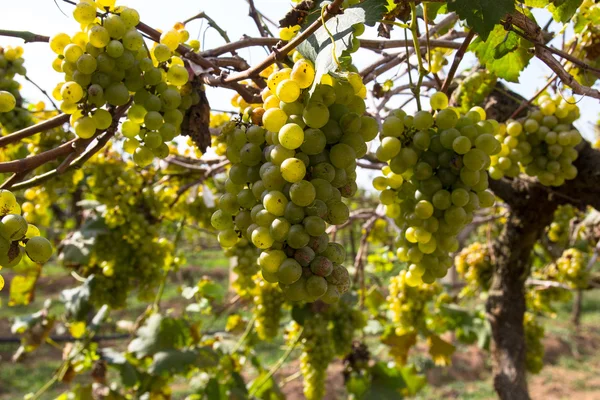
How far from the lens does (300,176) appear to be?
0.64 meters

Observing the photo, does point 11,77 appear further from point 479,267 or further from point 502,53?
point 479,267

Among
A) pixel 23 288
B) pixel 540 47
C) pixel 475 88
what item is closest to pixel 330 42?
pixel 540 47

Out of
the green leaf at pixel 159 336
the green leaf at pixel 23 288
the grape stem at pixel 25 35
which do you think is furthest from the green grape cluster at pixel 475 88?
the green leaf at pixel 23 288

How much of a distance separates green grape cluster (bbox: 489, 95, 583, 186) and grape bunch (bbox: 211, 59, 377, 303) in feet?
2.70

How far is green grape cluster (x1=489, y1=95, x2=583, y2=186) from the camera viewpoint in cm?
138

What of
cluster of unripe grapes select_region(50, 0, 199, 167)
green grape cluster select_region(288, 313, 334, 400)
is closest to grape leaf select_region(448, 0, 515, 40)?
cluster of unripe grapes select_region(50, 0, 199, 167)

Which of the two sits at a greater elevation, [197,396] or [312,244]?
[312,244]

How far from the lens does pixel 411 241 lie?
959 mm

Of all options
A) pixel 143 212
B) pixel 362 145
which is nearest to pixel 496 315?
pixel 143 212

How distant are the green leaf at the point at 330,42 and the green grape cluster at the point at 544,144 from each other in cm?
84

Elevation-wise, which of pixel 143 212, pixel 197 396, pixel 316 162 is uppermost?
pixel 143 212

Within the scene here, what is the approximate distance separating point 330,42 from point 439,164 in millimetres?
349

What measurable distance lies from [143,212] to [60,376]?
1.25 m

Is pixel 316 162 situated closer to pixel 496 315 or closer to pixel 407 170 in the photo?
pixel 407 170
